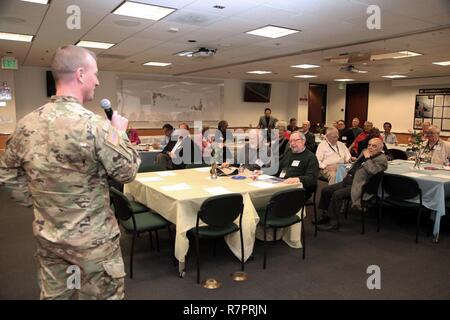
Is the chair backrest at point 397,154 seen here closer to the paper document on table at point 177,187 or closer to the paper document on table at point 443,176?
the paper document on table at point 443,176

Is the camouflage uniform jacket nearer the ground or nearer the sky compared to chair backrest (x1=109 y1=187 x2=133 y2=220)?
nearer the sky

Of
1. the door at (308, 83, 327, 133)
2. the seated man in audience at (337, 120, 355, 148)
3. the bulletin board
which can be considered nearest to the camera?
the seated man in audience at (337, 120, 355, 148)

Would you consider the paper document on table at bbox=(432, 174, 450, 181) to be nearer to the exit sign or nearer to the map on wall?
the exit sign

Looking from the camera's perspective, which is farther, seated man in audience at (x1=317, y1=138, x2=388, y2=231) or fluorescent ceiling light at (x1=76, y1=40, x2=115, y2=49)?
fluorescent ceiling light at (x1=76, y1=40, x2=115, y2=49)

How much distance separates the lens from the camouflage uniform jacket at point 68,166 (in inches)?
51.8

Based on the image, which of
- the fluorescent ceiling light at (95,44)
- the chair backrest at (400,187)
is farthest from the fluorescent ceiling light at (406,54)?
the fluorescent ceiling light at (95,44)

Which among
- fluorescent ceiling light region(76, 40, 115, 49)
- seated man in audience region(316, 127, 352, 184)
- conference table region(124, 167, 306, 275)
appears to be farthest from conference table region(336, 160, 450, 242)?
fluorescent ceiling light region(76, 40, 115, 49)

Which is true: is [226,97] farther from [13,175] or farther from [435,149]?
[13,175]

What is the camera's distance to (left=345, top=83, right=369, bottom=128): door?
43.4 feet

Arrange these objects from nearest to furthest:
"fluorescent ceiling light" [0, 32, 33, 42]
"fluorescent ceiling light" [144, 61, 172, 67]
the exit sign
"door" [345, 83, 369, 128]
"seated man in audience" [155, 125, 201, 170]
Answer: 1. "fluorescent ceiling light" [0, 32, 33, 42]
2. "seated man in audience" [155, 125, 201, 170]
3. the exit sign
4. "fluorescent ceiling light" [144, 61, 172, 67]
5. "door" [345, 83, 369, 128]

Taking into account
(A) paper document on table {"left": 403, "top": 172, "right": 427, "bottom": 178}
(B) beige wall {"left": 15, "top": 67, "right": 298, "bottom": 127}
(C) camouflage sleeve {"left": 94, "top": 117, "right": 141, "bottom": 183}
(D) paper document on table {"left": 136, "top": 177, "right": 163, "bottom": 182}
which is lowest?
(D) paper document on table {"left": 136, "top": 177, "right": 163, "bottom": 182}

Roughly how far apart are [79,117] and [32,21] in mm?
4063

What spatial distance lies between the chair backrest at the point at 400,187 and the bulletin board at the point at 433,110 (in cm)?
861

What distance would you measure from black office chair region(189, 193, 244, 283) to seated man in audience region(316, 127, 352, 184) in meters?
2.50
